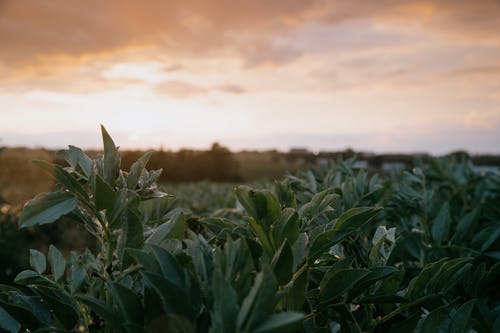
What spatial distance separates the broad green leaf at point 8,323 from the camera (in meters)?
1.05

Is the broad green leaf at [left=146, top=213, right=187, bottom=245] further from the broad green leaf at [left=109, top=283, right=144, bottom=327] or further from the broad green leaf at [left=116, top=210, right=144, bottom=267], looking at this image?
the broad green leaf at [left=109, top=283, right=144, bottom=327]

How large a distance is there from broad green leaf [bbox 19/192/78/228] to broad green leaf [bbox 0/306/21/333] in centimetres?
26

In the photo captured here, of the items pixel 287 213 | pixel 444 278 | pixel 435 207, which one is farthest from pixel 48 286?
pixel 435 207

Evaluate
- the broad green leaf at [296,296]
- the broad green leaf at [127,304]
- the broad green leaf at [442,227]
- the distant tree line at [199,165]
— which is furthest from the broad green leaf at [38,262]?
the distant tree line at [199,165]

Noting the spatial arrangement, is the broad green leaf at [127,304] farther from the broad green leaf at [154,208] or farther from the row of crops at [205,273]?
the broad green leaf at [154,208]

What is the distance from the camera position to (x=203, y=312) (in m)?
0.85

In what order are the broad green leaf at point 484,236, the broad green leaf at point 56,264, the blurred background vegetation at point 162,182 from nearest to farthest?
1. the broad green leaf at point 56,264
2. the broad green leaf at point 484,236
3. the blurred background vegetation at point 162,182

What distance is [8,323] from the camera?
1055 mm

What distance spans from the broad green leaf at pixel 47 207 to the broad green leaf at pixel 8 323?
0.26 meters

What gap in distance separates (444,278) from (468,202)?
3168mm

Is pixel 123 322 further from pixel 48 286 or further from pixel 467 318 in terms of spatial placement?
pixel 467 318

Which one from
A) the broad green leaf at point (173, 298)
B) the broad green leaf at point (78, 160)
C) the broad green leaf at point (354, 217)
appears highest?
the broad green leaf at point (78, 160)

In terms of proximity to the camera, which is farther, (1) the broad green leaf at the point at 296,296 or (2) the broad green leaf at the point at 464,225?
(2) the broad green leaf at the point at 464,225

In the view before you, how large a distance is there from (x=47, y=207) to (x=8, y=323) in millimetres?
300
